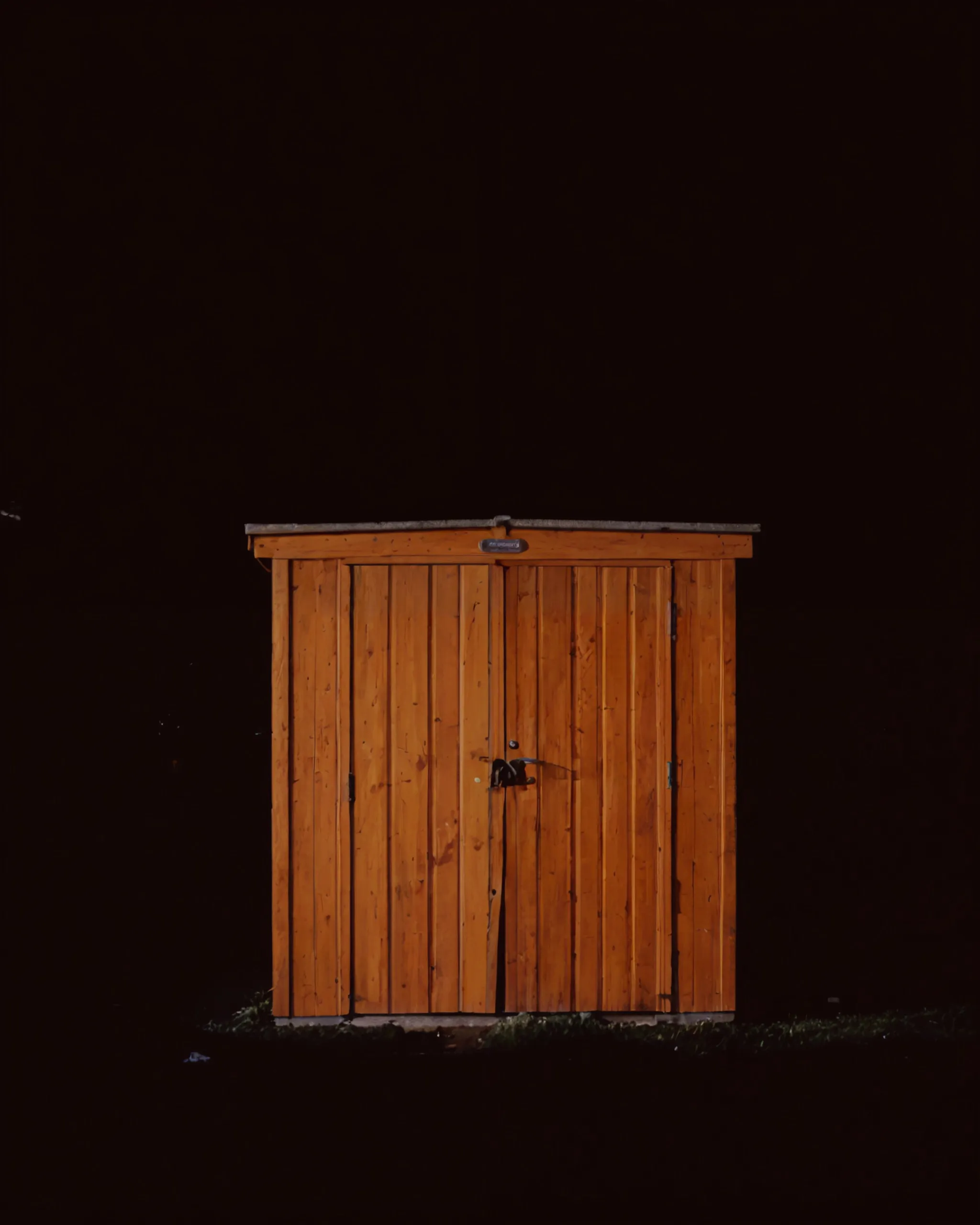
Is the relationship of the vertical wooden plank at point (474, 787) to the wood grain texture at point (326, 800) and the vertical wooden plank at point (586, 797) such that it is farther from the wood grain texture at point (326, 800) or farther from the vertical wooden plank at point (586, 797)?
the wood grain texture at point (326, 800)

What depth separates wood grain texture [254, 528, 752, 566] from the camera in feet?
13.9

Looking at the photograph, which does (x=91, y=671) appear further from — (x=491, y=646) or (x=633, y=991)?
(x=633, y=991)

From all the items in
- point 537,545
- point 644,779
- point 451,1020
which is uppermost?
point 537,545

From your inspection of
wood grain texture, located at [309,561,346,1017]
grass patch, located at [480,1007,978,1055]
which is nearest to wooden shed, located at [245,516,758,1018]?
wood grain texture, located at [309,561,346,1017]

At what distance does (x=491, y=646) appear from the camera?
424 cm

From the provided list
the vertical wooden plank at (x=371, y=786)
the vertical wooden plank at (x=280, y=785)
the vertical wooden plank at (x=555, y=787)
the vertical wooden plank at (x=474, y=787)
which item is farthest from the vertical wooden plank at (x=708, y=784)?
the vertical wooden plank at (x=280, y=785)

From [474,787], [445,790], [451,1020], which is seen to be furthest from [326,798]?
[451,1020]

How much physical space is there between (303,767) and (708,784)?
2.21m

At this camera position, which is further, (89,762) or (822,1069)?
(89,762)

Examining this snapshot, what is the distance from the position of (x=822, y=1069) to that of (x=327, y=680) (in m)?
3.17

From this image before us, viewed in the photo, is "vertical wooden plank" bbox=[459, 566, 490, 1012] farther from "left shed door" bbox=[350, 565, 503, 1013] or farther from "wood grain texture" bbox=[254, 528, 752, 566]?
"wood grain texture" bbox=[254, 528, 752, 566]

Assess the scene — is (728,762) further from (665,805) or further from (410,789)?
(410,789)

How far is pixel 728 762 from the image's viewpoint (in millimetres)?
4234

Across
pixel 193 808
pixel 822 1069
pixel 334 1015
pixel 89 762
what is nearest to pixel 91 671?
pixel 89 762
